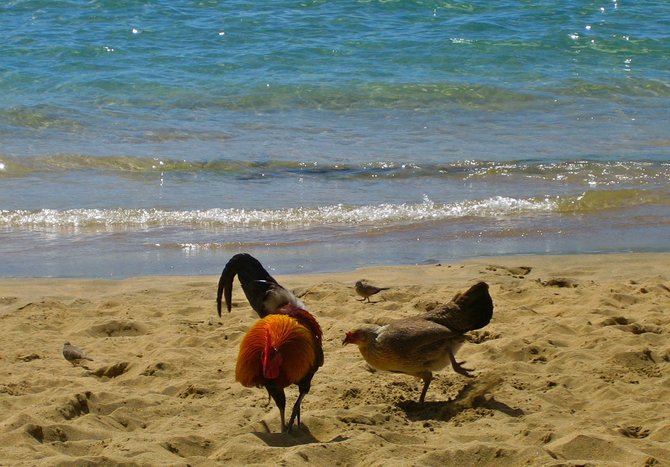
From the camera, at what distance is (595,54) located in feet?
70.2

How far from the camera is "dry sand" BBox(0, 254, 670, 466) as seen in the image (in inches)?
202

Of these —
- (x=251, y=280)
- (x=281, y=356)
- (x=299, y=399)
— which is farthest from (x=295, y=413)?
(x=251, y=280)

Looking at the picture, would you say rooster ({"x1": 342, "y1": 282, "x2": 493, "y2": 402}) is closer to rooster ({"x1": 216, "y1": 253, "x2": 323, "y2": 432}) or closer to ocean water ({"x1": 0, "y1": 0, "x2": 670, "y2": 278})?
rooster ({"x1": 216, "y1": 253, "x2": 323, "y2": 432})

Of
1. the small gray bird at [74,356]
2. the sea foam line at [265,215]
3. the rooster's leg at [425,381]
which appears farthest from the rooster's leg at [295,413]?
the sea foam line at [265,215]

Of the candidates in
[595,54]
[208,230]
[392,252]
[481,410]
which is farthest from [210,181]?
[595,54]

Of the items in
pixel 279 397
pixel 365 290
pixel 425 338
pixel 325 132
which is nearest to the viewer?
pixel 279 397

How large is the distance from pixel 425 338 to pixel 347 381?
0.75 metres

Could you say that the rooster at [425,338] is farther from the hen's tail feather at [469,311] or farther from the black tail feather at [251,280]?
→ the black tail feather at [251,280]

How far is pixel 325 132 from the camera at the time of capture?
53.8ft

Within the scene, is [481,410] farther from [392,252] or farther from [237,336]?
[392,252]

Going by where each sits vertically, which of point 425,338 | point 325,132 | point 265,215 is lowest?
point 265,215

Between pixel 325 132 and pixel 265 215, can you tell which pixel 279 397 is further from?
pixel 325 132

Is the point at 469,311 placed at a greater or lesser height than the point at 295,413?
greater

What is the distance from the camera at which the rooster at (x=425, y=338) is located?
5961 millimetres
